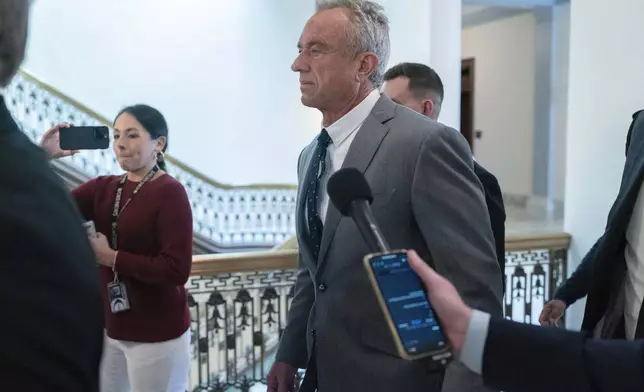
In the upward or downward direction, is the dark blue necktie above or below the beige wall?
below

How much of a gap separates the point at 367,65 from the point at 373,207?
0.39 meters

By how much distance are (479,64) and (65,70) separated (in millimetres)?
6285

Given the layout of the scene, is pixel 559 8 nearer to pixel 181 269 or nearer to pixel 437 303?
pixel 181 269

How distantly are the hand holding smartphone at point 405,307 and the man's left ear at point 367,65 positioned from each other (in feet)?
2.75

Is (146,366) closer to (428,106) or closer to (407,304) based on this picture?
(428,106)

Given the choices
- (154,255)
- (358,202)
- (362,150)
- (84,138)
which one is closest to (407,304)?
(358,202)

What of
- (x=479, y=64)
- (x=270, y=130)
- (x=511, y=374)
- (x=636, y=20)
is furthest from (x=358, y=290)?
(x=479, y=64)

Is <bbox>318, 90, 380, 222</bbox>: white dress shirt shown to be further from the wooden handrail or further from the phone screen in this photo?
the wooden handrail

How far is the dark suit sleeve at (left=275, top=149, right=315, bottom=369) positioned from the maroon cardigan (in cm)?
47

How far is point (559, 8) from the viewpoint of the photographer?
7.32 m

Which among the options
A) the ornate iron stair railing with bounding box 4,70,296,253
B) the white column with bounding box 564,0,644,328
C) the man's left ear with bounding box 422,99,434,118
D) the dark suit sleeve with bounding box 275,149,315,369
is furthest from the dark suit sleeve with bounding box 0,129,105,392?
the ornate iron stair railing with bounding box 4,70,296,253

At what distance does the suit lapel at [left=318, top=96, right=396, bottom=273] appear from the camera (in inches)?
57.2

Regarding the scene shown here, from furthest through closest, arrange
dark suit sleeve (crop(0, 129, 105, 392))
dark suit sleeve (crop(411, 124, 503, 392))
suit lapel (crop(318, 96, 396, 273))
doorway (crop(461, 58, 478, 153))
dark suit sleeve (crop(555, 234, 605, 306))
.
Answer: doorway (crop(461, 58, 478, 153))
dark suit sleeve (crop(555, 234, 605, 306))
suit lapel (crop(318, 96, 396, 273))
dark suit sleeve (crop(411, 124, 503, 392))
dark suit sleeve (crop(0, 129, 105, 392))

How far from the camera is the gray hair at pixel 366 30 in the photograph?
1542mm
